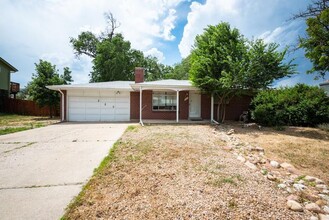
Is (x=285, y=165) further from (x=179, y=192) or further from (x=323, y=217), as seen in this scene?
(x=179, y=192)

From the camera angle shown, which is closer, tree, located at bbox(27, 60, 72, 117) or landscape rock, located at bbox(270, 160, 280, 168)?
landscape rock, located at bbox(270, 160, 280, 168)

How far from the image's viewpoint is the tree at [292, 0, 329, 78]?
870cm

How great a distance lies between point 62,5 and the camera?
29.6ft

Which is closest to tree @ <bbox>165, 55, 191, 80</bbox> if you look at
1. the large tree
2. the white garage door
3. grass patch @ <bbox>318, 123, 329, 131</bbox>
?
the large tree

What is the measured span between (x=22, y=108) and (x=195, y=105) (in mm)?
18362

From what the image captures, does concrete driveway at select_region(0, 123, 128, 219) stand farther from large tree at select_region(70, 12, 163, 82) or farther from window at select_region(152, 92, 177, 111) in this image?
large tree at select_region(70, 12, 163, 82)

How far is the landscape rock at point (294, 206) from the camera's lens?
2.38 meters

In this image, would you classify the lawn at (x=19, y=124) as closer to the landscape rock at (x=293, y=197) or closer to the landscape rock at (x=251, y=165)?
the landscape rock at (x=251, y=165)

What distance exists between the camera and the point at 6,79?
Result: 815 inches

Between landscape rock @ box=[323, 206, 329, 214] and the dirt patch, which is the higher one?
the dirt patch

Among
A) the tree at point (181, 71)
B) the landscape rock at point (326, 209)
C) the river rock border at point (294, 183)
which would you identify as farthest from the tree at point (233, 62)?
the tree at point (181, 71)

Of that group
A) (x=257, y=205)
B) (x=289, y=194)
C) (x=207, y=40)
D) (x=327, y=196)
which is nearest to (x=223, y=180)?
(x=257, y=205)

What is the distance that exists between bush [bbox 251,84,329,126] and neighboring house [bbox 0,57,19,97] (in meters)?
→ 26.0

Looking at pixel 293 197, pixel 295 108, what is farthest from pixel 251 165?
pixel 295 108
